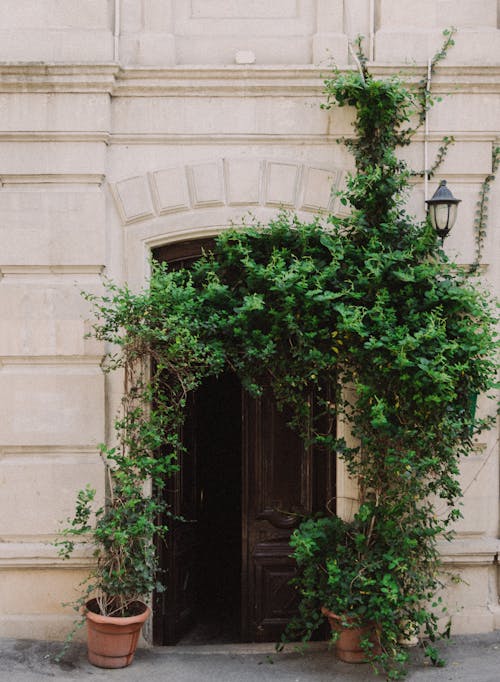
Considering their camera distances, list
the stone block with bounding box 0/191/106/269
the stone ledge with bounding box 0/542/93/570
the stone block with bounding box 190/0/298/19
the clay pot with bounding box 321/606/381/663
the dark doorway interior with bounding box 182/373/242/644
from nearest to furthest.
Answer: the clay pot with bounding box 321/606/381/663, the stone ledge with bounding box 0/542/93/570, the stone block with bounding box 0/191/106/269, the stone block with bounding box 190/0/298/19, the dark doorway interior with bounding box 182/373/242/644

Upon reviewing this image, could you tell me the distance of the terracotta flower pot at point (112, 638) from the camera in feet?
18.1

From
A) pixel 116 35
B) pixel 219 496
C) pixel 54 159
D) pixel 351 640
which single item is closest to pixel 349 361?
pixel 351 640

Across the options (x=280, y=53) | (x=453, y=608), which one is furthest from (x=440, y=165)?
(x=453, y=608)

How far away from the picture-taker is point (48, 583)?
6.14 meters

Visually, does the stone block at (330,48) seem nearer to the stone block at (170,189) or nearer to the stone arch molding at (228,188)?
the stone arch molding at (228,188)

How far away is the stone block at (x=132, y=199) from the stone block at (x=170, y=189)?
3.4 inches

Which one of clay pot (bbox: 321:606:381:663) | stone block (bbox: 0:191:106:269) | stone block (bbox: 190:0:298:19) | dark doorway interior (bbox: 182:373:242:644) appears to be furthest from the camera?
dark doorway interior (bbox: 182:373:242:644)

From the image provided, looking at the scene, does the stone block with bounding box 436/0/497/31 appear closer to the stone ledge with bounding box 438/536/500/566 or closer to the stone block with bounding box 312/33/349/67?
the stone block with bounding box 312/33/349/67

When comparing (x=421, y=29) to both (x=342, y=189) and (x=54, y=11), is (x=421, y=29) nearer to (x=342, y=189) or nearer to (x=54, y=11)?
(x=342, y=189)

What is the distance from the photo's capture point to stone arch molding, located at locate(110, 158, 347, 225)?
6309 millimetres

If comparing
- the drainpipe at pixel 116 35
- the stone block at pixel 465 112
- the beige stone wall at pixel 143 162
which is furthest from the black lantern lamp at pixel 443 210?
the drainpipe at pixel 116 35

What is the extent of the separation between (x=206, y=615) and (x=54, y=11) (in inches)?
229

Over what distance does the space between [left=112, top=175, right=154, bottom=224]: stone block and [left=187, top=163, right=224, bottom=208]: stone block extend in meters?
0.39

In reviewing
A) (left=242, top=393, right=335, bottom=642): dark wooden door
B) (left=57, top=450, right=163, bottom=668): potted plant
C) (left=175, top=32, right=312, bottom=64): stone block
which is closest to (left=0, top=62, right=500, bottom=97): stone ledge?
(left=175, top=32, right=312, bottom=64): stone block
